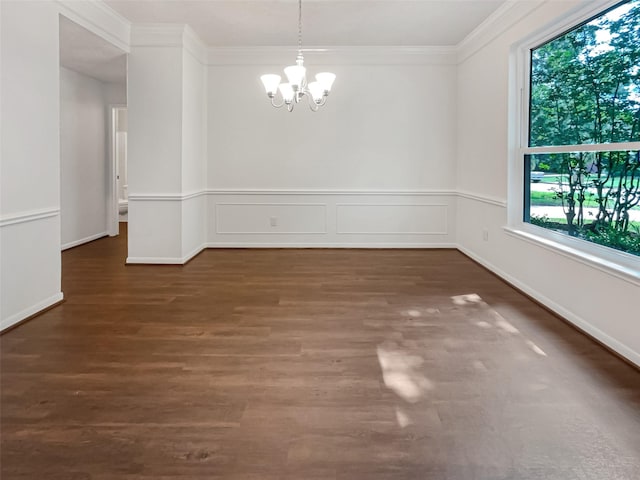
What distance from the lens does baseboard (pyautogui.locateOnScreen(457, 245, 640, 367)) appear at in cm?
314

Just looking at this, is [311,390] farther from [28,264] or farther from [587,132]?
[587,132]

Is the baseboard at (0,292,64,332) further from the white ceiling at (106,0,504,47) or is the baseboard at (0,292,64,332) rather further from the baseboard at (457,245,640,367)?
the baseboard at (457,245,640,367)

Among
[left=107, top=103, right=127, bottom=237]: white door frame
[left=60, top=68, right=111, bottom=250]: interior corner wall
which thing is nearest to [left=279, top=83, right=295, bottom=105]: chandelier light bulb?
[left=60, top=68, right=111, bottom=250]: interior corner wall

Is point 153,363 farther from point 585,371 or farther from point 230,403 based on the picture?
point 585,371

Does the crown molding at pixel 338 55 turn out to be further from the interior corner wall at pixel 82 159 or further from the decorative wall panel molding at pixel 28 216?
the decorative wall panel molding at pixel 28 216

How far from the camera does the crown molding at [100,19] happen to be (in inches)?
179

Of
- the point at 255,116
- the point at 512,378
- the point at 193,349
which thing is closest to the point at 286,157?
the point at 255,116

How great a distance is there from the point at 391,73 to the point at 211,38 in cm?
241

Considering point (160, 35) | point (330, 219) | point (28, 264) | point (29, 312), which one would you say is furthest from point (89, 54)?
point (330, 219)

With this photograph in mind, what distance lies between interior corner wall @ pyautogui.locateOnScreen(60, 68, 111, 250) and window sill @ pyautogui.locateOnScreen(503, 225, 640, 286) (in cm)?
596

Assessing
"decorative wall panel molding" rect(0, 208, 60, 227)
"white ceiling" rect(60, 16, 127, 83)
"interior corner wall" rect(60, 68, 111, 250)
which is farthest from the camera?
"interior corner wall" rect(60, 68, 111, 250)

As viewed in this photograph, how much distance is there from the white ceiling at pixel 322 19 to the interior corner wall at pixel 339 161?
56 cm

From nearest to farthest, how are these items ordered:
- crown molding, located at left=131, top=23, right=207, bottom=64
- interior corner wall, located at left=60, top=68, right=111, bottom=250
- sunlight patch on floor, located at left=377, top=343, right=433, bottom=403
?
A: 1. sunlight patch on floor, located at left=377, top=343, right=433, bottom=403
2. crown molding, located at left=131, top=23, right=207, bottom=64
3. interior corner wall, located at left=60, top=68, right=111, bottom=250

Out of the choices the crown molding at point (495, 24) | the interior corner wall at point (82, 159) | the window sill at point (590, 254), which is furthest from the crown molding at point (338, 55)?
the window sill at point (590, 254)
